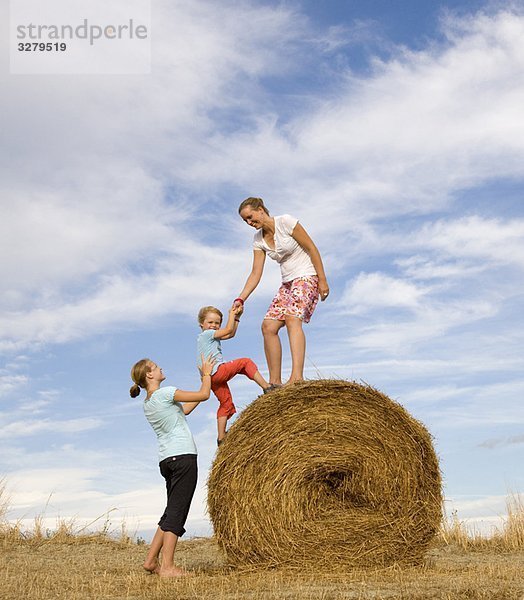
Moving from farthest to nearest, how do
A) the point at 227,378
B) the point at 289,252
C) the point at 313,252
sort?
the point at 289,252, the point at 313,252, the point at 227,378

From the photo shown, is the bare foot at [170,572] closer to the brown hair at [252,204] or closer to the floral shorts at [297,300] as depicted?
the floral shorts at [297,300]

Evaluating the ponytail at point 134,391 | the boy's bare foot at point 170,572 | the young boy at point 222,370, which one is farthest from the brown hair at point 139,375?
the boy's bare foot at point 170,572

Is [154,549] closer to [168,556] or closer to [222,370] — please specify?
[168,556]

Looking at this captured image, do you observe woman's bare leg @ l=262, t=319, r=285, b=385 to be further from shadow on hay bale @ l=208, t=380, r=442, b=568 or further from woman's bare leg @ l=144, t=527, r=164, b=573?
woman's bare leg @ l=144, t=527, r=164, b=573

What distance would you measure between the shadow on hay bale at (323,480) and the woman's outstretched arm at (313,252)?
3.81 feet

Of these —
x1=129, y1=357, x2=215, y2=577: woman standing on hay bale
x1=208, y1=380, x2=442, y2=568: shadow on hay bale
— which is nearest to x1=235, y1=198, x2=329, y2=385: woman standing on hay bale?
x1=208, y1=380, x2=442, y2=568: shadow on hay bale

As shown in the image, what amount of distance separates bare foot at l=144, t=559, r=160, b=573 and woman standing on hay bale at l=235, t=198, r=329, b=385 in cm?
198

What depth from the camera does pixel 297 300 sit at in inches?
311

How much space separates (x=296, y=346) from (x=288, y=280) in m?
0.75

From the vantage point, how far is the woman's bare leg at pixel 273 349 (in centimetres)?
788

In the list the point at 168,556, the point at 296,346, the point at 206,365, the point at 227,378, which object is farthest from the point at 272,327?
the point at 168,556

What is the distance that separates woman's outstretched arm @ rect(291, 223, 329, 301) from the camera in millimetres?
7980

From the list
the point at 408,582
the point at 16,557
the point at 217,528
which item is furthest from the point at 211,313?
the point at 16,557

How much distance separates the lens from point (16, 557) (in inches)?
395
